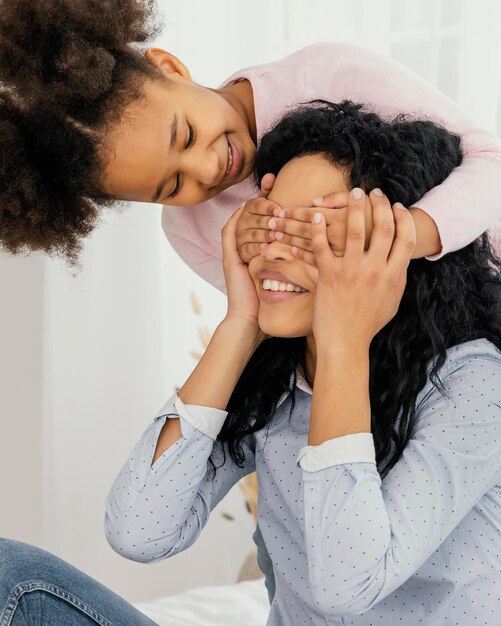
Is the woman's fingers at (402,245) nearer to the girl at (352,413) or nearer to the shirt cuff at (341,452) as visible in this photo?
the girl at (352,413)

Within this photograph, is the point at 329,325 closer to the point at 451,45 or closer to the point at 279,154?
the point at 279,154

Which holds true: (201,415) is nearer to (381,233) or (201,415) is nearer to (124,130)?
(381,233)

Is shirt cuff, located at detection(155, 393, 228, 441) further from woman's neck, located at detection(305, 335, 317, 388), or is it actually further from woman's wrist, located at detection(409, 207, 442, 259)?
woman's wrist, located at detection(409, 207, 442, 259)

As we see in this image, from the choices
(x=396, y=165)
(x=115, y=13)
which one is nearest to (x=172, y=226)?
(x=115, y=13)

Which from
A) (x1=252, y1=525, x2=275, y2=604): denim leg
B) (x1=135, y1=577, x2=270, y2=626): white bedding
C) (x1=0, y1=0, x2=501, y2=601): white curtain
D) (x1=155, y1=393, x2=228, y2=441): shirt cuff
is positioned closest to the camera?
(x1=155, y1=393, x2=228, y2=441): shirt cuff

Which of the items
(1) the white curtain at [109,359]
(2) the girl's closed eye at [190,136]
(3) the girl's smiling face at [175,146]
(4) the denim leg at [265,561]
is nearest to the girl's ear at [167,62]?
(3) the girl's smiling face at [175,146]

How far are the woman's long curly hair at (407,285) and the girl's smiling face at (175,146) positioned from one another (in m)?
0.15

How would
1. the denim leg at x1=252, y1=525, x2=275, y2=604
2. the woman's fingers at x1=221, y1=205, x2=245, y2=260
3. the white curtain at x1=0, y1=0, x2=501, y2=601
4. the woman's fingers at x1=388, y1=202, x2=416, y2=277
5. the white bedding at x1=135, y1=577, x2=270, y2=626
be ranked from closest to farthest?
the woman's fingers at x1=388, y1=202, x2=416, y2=277, the woman's fingers at x1=221, y1=205, x2=245, y2=260, the denim leg at x1=252, y1=525, x2=275, y2=604, the white bedding at x1=135, y1=577, x2=270, y2=626, the white curtain at x1=0, y1=0, x2=501, y2=601

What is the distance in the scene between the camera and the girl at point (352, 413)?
3.68 feet

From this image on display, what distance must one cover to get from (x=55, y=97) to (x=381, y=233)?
59 centimetres

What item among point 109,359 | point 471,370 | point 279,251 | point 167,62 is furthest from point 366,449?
point 109,359

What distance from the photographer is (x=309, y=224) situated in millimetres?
1229

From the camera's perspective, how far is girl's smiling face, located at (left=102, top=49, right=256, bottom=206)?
147cm

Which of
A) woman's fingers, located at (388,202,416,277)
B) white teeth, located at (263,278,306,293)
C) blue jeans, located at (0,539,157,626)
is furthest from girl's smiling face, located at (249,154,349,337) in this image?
blue jeans, located at (0,539,157,626)
